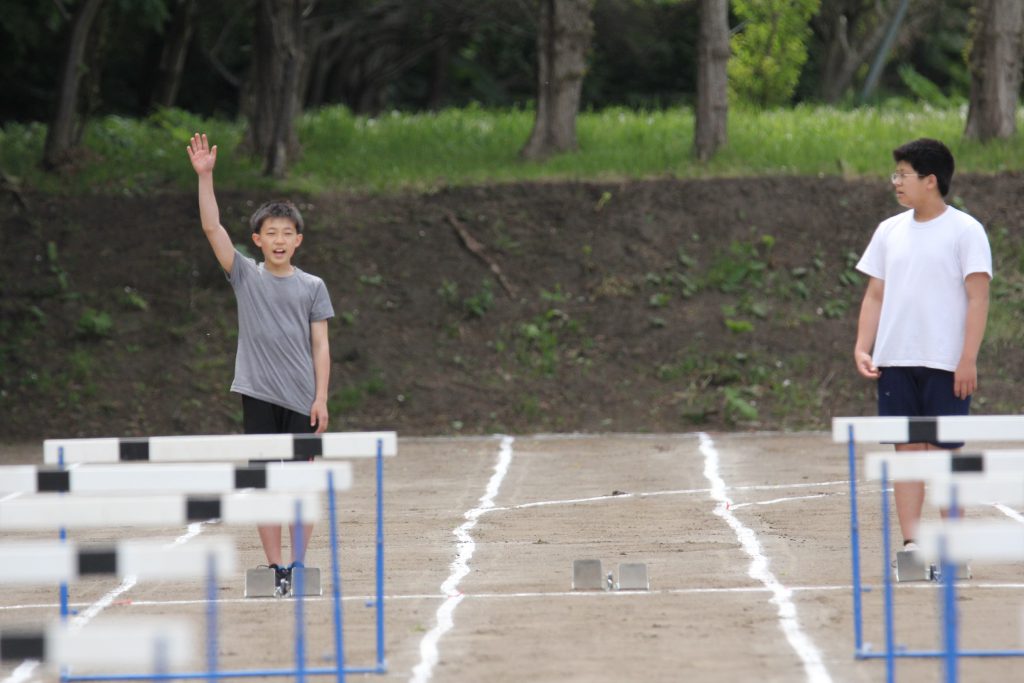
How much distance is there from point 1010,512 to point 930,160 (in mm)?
3181

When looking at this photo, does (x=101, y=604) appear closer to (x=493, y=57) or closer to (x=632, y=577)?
(x=632, y=577)

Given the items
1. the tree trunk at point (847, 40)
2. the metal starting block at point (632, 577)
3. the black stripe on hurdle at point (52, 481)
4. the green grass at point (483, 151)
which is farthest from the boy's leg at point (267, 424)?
the tree trunk at point (847, 40)

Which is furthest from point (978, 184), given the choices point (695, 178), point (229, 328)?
point (229, 328)

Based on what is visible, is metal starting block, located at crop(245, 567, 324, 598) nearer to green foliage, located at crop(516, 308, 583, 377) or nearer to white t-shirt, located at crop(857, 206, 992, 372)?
white t-shirt, located at crop(857, 206, 992, 372)

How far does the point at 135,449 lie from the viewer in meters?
6.52

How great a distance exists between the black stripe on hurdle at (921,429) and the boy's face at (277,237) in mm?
3094

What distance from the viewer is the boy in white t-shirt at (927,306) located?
7.86m

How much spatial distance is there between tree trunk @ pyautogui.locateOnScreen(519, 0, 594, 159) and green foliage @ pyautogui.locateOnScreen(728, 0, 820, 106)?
5832mm

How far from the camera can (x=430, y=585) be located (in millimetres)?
8109

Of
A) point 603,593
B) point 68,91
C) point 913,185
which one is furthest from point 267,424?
point 68,91

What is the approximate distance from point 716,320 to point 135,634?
16017 mm

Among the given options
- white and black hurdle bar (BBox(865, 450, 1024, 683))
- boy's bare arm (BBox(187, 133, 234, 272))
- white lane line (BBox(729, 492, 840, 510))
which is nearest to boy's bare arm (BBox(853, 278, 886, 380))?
white and black hurdle bar (BBox(865, 450, 1024, 683))

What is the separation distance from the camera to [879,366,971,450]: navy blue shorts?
7.89m

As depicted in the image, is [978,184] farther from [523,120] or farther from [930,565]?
[930,565]
